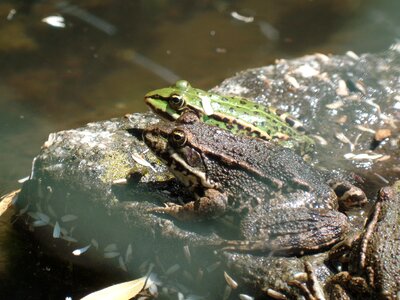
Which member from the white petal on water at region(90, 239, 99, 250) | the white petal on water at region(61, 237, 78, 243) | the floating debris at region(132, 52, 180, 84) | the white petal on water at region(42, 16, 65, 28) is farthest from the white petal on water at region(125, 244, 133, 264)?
the white petal on water at region(42, 16, 65, 28)

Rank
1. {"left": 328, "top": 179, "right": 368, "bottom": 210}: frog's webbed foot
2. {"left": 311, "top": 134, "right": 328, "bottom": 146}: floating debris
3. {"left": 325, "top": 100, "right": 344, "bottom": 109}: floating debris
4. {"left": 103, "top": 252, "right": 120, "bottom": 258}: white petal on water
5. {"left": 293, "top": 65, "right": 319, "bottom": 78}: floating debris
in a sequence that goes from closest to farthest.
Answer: {"left": 328, "top": 179, "right": 368, "bottom": 210}: frog's webbed foot → {"left": 103, "top": 252, "right": 120, "bottom": 258}: white petal on water → {"left": 311, "top": 134, "right": 328, "bottom": 146}: floating debris → {"left": 325, "top": 100, "right": 344, "bottom": 109}: floating debris → {"left": 293, "top": 65, "right": 319, "bottom": 78}: floating debris

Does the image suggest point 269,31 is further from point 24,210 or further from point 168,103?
point 24,210

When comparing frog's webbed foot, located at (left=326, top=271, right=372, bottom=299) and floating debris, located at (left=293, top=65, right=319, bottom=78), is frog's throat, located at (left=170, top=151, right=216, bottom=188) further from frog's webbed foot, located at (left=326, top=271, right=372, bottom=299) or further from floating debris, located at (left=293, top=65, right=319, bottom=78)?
floating debris, located at (left=293, top=65, right=319, bottom=78)

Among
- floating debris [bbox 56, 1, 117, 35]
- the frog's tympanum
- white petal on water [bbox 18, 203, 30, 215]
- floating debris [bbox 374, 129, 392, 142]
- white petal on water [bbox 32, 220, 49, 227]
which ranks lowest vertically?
white petal on water [bbox 18, 203, 30, 215]

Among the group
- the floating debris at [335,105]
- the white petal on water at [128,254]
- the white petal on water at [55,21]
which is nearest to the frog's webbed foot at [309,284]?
the white petal on water at [128,254]

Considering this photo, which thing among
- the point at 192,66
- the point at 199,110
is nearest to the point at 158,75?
the point at 192,66

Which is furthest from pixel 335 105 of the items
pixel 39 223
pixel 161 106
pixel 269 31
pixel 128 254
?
pixel 269 31

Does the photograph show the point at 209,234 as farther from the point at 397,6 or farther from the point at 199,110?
the point at 397,6
